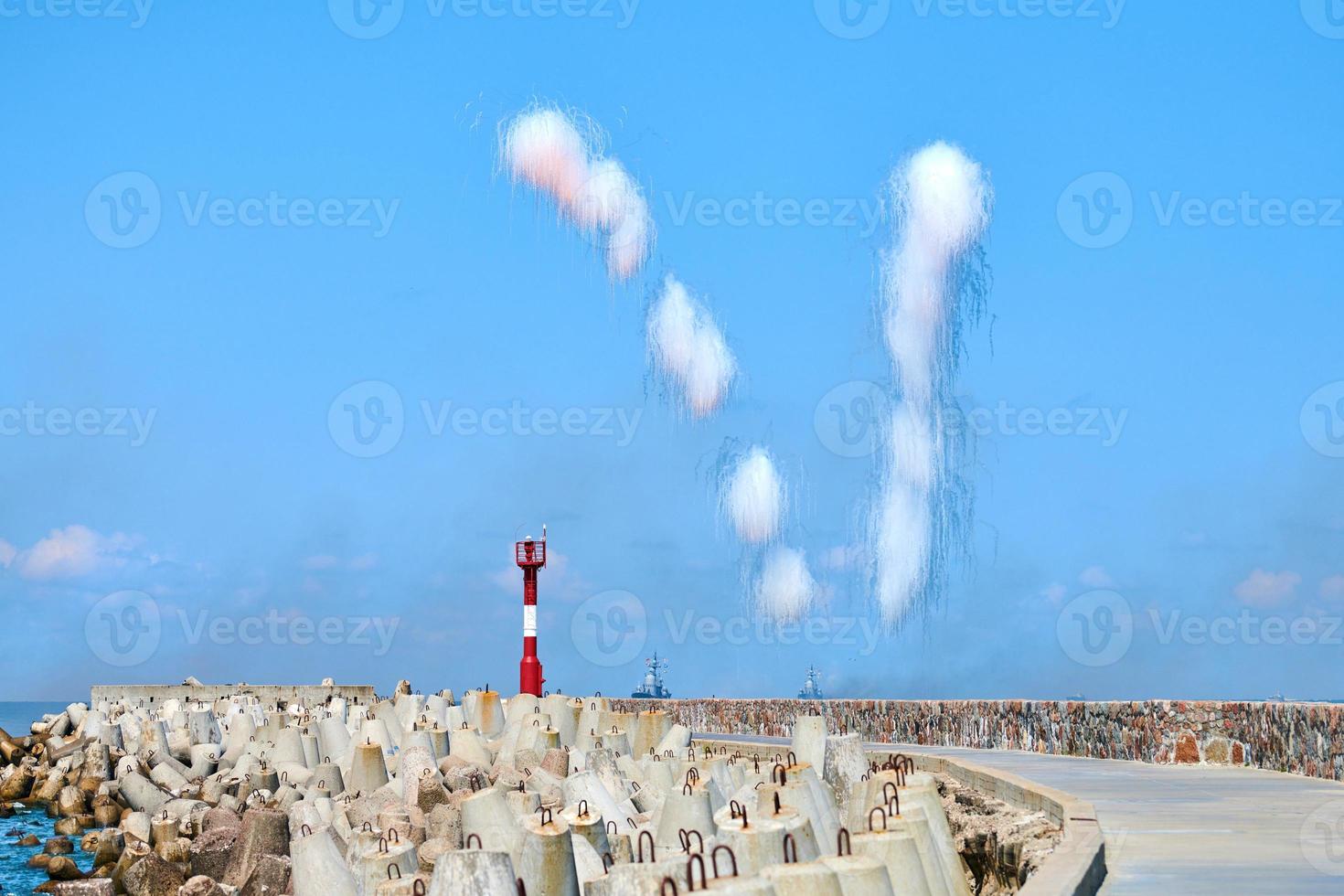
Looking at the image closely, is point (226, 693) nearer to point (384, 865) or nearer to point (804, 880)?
point (384, 865)

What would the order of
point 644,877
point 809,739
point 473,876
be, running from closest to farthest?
point 644,877 → point 473,876 → point 809,739

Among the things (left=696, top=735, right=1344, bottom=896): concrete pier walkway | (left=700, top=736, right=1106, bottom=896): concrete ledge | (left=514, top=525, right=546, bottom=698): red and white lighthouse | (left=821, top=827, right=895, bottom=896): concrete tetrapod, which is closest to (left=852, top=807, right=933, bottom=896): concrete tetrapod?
(left=700, top=736, right=1106, bottom=896): concrete ledge

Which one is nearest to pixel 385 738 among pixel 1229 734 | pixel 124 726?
pixel 124 726

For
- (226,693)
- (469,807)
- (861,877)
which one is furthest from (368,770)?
(226,693)

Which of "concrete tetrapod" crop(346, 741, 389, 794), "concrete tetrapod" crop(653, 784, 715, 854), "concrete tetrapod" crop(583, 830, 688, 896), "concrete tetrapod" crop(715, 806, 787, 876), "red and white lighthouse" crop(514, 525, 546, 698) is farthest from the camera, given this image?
"red and white lighthouse" crop(514, 525, 546, 698)

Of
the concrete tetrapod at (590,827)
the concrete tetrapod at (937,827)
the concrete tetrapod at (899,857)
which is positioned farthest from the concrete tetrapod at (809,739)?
the concrete tetrapod at (899,857)

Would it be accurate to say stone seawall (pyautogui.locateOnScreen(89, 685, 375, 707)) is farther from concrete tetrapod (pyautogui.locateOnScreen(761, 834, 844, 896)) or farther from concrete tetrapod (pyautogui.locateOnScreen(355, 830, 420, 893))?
concrete tetrapod (pyautogui.locateOnScreen(761, 834, 844, 896))
